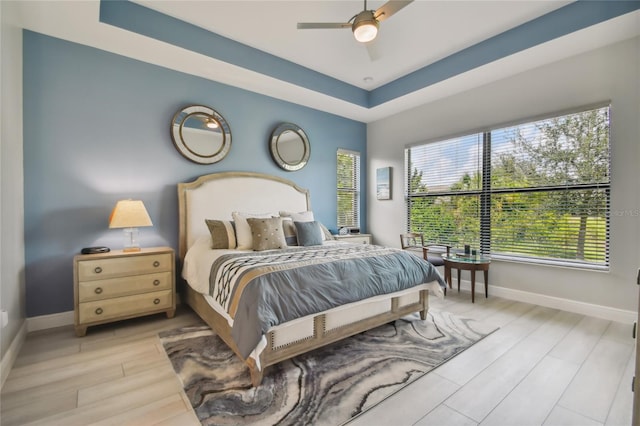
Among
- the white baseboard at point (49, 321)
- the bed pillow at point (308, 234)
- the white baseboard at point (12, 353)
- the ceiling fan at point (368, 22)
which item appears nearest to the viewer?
the white baseboard at point (12, 353)

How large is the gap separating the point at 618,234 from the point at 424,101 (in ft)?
9.50

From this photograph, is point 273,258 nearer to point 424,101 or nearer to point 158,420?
point 158,420

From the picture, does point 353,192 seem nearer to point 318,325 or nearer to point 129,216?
point 318,325

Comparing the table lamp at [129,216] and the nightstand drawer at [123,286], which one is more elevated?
the table lamp at [129,216]

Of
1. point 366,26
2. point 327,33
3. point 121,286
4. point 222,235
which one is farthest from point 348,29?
point 121,286

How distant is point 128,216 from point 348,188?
359 centimetres

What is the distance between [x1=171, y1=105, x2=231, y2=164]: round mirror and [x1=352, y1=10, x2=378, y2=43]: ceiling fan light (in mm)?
2186

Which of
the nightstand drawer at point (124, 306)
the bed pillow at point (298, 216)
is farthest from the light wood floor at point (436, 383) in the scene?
the bed pillow at point (298, 216)

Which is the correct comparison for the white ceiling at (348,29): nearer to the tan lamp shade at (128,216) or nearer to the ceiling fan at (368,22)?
the ceiling fan at (368,22)

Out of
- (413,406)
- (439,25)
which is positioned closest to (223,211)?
(413,406)

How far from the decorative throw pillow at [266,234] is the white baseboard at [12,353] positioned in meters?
1.99

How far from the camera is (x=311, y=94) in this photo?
13.9 feet

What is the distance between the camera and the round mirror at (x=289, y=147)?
435 cm

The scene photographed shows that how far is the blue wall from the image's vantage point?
2752 millimetres
